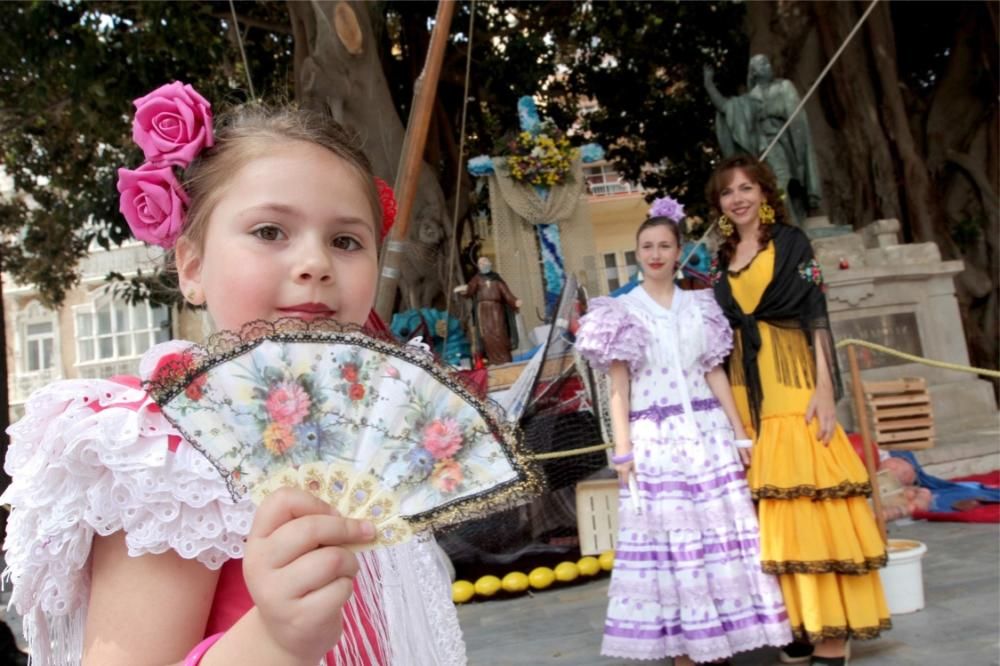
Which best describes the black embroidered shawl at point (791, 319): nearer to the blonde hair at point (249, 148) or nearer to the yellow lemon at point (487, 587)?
the yellow lemon at point (487, 587)

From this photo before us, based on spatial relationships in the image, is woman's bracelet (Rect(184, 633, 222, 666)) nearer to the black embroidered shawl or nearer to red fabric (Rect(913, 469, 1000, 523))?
the black embroidered shawl

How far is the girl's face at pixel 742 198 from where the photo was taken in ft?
11.2

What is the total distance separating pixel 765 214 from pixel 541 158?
619 centimetres

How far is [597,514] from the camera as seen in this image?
518 centimetres

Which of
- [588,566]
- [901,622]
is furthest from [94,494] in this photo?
[588,566]

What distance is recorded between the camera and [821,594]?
3.05 m

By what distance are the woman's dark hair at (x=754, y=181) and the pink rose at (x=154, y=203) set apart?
8.96ft

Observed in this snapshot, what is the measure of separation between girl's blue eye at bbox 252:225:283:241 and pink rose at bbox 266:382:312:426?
0.84 ft

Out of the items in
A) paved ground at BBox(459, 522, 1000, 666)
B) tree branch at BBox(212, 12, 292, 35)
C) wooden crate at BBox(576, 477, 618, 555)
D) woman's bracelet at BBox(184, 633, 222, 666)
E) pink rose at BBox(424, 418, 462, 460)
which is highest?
tree branch at BBox(212, 12, 292, 35)

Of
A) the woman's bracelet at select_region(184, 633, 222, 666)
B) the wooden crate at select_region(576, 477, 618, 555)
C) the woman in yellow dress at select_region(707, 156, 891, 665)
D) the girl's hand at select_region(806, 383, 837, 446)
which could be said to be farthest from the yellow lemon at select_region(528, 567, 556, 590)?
the woman's bracelet at select_region(184, 633, 222, 666)

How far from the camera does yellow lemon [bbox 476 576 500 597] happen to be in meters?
4.86

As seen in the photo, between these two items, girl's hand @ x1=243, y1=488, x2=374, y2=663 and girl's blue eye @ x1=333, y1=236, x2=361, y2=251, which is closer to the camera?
girl's hand @ x1=243, y1=488, x2=374, y2=663

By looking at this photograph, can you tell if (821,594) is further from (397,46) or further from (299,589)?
(397,46)

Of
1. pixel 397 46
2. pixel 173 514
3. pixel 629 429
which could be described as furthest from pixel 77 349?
pixel 173 514
